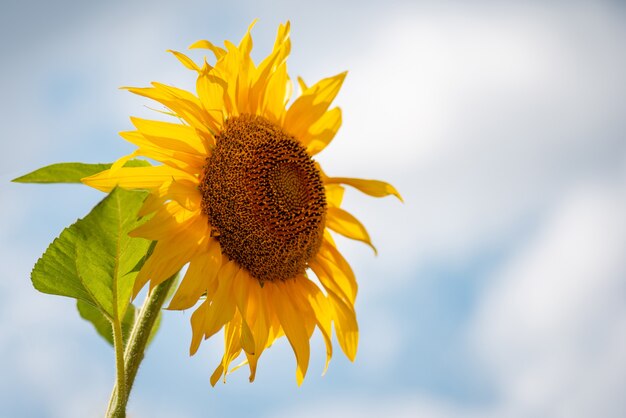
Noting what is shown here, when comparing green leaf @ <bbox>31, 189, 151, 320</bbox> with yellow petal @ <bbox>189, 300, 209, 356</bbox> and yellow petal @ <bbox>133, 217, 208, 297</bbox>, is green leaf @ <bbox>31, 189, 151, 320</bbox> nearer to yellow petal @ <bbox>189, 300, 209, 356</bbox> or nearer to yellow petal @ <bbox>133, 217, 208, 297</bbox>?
yellow petal @ <bbox>133, 217, 208, 297</bbox>

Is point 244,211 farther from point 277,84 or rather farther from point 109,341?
point 109,341

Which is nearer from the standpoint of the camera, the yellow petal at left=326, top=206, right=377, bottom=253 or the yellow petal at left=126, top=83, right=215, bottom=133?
the yellow petal at left=126, top=83, right=215, bottom=133

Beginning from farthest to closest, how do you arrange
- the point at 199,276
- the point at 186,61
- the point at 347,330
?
1. the point at 347,330
2. the point at 186,61
3. the point at 199,276

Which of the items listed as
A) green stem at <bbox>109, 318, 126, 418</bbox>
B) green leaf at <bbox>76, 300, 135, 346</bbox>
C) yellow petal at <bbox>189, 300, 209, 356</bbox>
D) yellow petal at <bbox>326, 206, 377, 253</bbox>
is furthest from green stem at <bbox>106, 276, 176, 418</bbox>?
yellow petal at <bbox>326, 206, 377, 253</bbox>

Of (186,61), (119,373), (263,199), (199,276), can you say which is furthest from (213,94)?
(119,373)

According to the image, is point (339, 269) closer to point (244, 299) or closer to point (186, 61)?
point (244, 299)

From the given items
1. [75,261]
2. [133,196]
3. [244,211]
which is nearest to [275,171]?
[244,211]
